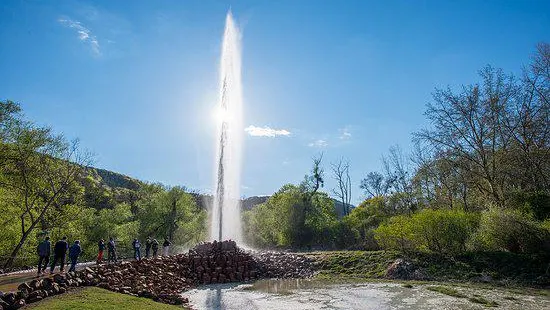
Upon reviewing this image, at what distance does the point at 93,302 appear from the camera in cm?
1278

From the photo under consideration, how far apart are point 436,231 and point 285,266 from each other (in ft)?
39.5

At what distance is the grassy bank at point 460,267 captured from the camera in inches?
825

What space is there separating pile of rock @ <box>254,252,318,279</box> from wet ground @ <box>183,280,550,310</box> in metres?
5.12

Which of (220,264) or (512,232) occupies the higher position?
(512,232)

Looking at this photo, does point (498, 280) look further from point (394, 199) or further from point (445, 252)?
point (394, 199)

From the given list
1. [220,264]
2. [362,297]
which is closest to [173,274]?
[220,264]

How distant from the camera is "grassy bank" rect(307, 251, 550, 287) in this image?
68.7ft

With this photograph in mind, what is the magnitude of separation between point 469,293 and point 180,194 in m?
43.4

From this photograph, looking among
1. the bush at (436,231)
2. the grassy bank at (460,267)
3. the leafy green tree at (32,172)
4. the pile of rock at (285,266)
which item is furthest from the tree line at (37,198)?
the bush at (436,231)

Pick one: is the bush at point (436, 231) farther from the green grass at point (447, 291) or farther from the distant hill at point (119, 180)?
the distant hill at point (119, 180)

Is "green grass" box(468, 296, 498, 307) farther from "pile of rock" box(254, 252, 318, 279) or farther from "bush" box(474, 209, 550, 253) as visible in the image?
"pile of rock" box(254, 252, 318, 279)

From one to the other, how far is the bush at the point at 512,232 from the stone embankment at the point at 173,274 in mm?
12873

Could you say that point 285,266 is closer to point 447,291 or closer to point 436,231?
point 436,231

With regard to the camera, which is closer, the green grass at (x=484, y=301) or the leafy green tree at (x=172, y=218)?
the green grass at (x=484, y=301)
